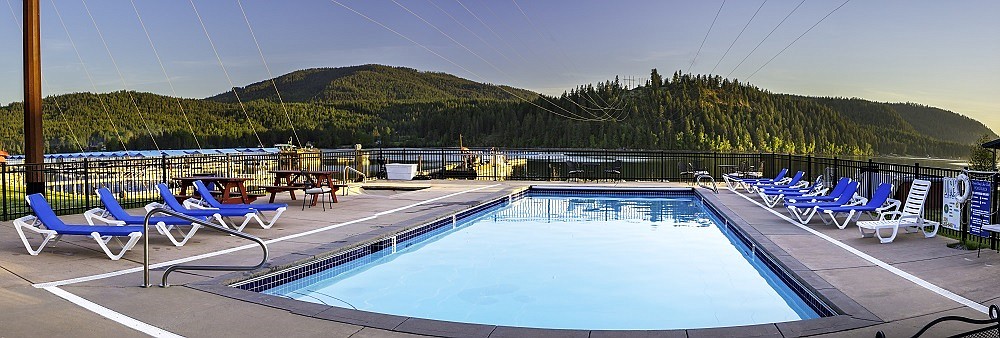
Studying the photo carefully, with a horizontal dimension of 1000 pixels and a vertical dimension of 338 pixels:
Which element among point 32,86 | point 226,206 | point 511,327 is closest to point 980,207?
point 511,327

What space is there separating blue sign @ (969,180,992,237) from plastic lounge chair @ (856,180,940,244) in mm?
804

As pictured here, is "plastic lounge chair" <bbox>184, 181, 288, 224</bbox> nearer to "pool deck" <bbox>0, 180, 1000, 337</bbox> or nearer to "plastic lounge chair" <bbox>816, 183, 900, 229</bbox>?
"pool deck" <bbox>0, 180, 1000, 337</bbox>

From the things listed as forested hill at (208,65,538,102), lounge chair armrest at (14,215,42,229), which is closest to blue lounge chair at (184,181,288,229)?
lounge chair armrest at (14,215,42,229)

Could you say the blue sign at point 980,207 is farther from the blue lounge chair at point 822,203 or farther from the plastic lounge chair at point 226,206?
the plastic lounge chair at point 226,206

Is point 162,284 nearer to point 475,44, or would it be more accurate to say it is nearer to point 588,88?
point 475,44

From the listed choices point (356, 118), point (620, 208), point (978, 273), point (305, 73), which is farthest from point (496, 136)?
point (978, 273)

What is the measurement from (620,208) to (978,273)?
9.38 meters

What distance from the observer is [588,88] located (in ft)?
452

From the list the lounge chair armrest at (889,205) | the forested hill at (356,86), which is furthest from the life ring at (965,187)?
the forested hill at (356,86)

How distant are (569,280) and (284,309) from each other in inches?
140

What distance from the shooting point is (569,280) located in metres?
8.18

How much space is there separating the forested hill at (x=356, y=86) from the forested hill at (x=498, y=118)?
0.51ft

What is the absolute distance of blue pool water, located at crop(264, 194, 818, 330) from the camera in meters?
6.64

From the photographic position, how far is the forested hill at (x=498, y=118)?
77688mm
